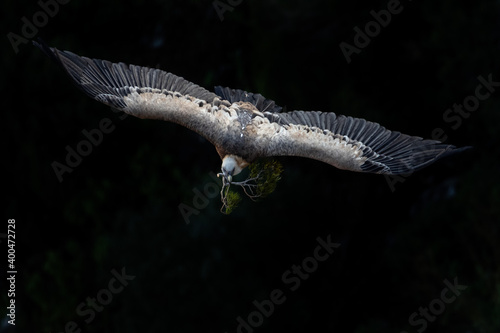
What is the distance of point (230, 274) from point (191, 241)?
1.06 metres

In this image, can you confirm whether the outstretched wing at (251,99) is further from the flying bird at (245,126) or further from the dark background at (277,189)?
the dark background at (277,189)

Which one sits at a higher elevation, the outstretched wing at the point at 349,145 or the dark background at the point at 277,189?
the dark background at the point at 277,189

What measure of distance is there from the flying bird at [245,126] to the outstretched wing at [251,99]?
1.3 inches

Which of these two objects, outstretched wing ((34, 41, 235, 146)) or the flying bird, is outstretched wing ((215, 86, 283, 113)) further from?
outstretched wing ((34, 41, 235, 146))

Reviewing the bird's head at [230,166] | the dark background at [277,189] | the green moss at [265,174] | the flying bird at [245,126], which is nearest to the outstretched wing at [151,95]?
the flying bird at [245,126]

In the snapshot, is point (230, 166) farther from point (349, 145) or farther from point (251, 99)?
point (349, 145)

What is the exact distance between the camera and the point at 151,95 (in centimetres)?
1320

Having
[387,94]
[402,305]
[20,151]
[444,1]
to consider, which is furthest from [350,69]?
[20,151]

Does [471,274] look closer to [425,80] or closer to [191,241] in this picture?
[425,80]

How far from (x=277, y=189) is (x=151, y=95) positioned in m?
8.24

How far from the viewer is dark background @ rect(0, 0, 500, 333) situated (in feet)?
68.4

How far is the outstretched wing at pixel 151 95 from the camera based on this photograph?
13.0 meters

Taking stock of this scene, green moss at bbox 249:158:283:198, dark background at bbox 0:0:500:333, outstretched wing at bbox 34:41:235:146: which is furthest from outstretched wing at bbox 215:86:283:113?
dark background at bbox 0:0:500:333

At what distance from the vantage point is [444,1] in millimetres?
21156
